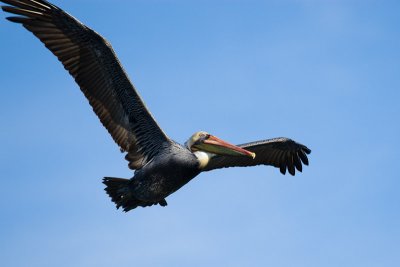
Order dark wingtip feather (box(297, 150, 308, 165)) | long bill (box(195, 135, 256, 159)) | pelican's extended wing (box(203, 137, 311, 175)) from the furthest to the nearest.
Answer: dark wingtip feather (box(297, 150, 308, 165))
pelican's extended wing (box(203, 137, 311, 175))
long bill (box(195, 135, 256, 159))

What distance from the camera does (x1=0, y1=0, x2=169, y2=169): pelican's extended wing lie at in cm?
1537

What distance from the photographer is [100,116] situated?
628 inches

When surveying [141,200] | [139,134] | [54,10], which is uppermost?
[54,10]

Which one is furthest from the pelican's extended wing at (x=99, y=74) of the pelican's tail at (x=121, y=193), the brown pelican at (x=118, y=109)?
the pelican's tail at (x=121, y=193)

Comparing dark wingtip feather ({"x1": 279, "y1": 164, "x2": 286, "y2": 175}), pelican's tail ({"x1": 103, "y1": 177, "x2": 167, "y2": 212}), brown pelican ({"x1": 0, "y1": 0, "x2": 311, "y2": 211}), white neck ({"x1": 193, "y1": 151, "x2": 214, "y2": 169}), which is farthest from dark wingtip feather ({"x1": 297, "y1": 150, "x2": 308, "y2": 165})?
pelican's tail ({"x1": 103, "y1": 177, "x2": 167, "y2": 212})

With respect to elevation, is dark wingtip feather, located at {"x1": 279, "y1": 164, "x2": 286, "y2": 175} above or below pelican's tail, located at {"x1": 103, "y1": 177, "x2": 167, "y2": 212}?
above

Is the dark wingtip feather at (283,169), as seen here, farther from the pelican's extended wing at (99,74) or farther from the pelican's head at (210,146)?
the pelican's extended wing at (99,74)

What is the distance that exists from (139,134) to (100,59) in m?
1.61

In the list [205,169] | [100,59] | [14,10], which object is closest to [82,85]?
[100,59]

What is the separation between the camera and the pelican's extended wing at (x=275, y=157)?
17.9 meters

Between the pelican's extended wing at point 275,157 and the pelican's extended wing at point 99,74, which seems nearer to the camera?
the pelican's extended wing at point 99,74

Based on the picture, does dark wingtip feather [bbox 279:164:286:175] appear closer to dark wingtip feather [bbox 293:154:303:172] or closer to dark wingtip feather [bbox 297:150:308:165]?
dark wingtip feather [bbox 293:154:303:172]

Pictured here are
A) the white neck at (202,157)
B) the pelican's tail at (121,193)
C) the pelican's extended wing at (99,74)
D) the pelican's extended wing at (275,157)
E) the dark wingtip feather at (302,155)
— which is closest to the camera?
the pelican's extended wing at (99,74)

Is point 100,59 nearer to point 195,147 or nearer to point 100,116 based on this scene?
point 100,116
